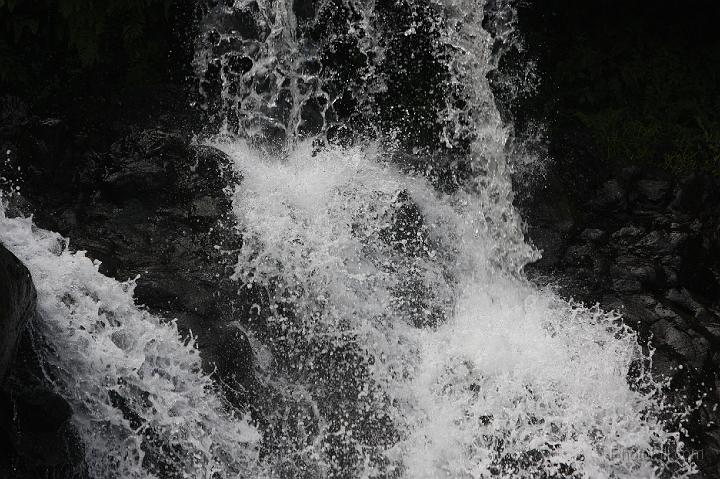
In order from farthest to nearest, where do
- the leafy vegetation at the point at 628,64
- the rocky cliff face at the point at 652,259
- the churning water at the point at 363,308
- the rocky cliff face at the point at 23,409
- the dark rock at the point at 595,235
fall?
the leafy vegetation at the point at 628,64 < the dark rock at the point at 595,235 < the rocky cliff face at the point at 652,259 < the churning water at the point at 363,308 < the rocky cliff face at the point at 23,409

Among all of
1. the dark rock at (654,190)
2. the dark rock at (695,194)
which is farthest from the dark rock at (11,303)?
the dark rock at (695,194)

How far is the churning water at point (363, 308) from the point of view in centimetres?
535

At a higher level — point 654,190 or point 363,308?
point 654,190

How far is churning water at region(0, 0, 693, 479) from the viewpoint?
5.35 metres

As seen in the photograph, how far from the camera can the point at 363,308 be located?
6387mm

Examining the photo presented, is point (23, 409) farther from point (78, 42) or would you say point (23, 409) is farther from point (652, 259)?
point (652, 259)

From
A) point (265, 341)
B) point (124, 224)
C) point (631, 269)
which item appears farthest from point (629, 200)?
point (124, 224)

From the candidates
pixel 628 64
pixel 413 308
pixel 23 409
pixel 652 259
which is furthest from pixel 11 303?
Result: pixel 628 64

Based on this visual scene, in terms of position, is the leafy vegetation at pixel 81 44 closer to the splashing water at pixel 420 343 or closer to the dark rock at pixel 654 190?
the splashing water at pixel 420 343

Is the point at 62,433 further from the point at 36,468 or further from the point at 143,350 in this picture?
the point at 143,350

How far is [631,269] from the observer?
7113 millimetres

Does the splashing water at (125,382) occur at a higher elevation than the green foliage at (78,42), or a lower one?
lower

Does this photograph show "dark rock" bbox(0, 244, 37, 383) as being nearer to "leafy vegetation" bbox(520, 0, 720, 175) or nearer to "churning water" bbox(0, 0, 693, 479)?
"churning water" bbox(0, 0, 693, 479)

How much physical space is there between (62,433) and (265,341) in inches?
72.6
